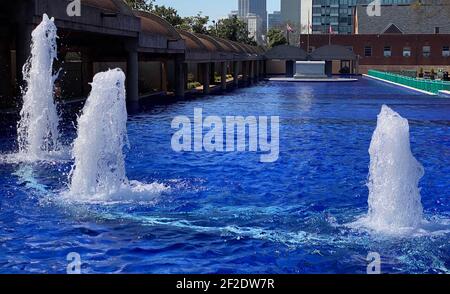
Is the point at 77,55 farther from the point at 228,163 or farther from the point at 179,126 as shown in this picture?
the point at 228,163

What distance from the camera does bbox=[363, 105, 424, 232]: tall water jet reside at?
10.6 m

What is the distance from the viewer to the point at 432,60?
96.9 meters

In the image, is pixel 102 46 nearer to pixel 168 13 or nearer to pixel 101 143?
pixel 101 143

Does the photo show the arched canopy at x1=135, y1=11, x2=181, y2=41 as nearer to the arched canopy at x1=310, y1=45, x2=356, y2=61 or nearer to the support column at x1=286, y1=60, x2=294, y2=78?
the arched canopy at x1=310, y1=45, x2=356, y2=61

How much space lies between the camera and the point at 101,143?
1352 cm

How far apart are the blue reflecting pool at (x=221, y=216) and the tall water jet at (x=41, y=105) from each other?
79cm

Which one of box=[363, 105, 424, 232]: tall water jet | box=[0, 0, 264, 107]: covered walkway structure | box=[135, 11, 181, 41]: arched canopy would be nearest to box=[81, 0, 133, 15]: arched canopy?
box=[0, 0, 264, 107]: covered walkway structure

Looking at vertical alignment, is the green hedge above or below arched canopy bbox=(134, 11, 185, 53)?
below

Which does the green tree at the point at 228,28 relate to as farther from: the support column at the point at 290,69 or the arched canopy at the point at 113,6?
the arched canopy at the point at 113,6

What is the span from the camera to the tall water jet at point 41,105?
724 inches

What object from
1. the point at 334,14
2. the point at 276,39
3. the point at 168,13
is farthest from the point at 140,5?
the point at 334,14

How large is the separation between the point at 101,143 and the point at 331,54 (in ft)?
220

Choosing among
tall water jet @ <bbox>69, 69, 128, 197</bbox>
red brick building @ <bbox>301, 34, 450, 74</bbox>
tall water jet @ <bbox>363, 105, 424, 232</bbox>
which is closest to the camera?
tall water jet @ <bbox>363, 105, 424, 232</bbox>
